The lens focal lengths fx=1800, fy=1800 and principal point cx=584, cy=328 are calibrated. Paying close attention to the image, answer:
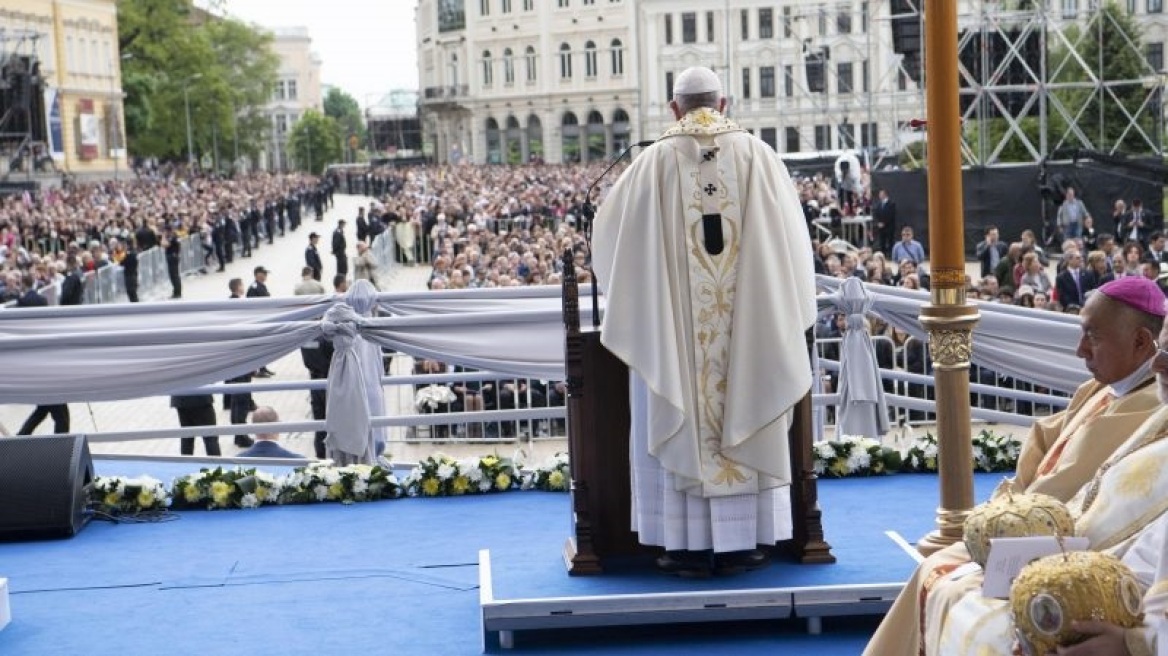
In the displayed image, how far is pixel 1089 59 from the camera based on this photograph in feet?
147

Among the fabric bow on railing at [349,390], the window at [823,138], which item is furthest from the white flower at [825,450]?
the window at [823,138]

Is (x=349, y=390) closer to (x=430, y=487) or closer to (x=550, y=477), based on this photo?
(x=430, y=487)

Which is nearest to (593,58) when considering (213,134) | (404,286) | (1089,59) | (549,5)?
(549,5)

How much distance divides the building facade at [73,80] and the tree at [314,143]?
4437 centimetres

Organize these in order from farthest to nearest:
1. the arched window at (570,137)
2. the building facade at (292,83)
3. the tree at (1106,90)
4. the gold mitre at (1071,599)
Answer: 1. the building facade at (292,83)
2. the arched window at (570,137)
3. the tree at (1106,90)
4. the gold mitre at (1071,599)

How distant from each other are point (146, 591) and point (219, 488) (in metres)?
1.76

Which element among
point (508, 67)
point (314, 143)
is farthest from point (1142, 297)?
point (314, 143)

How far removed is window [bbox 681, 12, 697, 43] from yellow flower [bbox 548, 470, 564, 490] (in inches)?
3294

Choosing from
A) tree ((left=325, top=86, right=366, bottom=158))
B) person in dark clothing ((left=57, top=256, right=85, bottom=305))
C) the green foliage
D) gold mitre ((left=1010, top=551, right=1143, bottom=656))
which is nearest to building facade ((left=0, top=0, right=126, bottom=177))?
the green foliage

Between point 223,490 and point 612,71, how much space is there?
9659 cm

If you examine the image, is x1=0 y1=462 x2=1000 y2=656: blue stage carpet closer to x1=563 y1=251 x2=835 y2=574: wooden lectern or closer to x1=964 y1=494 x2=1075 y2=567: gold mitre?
x1=563 y1=251 x2=835 y2=574: wooden lectern

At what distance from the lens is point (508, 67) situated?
111125mm

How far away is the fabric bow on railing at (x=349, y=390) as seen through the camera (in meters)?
9.61

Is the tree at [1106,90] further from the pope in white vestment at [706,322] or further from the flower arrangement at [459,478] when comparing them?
the pope in white vestment at [706,322]
